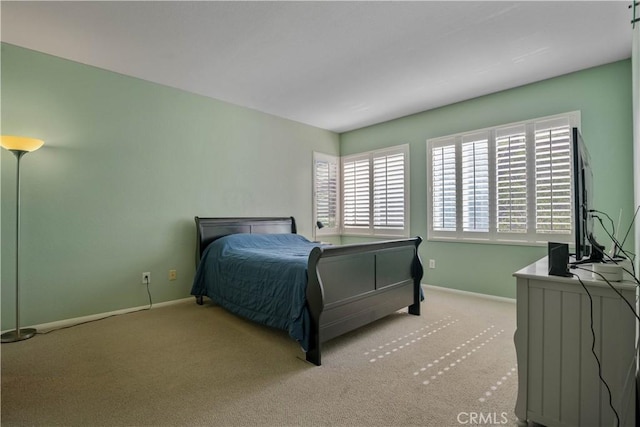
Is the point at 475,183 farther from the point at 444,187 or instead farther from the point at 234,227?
the point at 234,227

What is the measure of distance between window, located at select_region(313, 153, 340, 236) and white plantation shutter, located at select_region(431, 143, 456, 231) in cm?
→ 176

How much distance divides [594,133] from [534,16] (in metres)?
1.52

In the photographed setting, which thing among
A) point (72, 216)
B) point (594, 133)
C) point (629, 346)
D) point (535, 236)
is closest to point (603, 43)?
point (594, 133)

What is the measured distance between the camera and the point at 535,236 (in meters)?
3.46

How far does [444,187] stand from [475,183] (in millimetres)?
414

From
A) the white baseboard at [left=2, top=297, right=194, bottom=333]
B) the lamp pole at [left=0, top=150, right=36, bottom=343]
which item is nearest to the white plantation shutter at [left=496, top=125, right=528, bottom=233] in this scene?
the white baseboard at [left=2, top=297, right=194, bottom=333]

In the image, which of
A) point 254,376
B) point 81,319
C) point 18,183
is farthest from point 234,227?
point 254,376

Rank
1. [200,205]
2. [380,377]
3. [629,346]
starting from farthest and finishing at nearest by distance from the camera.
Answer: [200,205] < [380,377] < [629,346]

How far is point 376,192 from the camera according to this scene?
5035 mm

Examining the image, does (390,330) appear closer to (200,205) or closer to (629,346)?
(629,346)

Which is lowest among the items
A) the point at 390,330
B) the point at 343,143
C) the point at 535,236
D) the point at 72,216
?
the point at 390,330

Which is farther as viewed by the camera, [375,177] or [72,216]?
[375,177]

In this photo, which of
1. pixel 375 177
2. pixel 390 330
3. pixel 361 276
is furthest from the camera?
pixel 375 177

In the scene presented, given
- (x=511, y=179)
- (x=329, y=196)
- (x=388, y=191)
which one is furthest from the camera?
(x=329, y=196)
